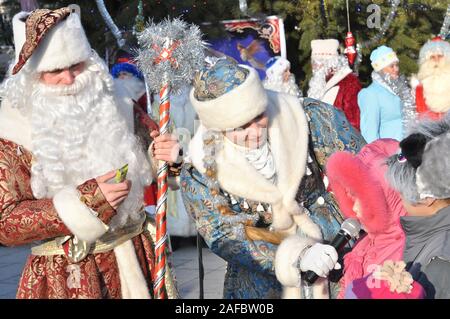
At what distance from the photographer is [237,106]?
11.6 ft

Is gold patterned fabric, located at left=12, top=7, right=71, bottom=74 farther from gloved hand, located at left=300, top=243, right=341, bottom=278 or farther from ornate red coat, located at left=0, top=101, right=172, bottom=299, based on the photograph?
gloved hand, located at left=300, top=243, right=341, bottom=278

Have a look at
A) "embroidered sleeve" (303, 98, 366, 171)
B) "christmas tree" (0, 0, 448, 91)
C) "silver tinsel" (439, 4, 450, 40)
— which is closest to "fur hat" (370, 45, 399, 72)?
"christmas tree" (0, 0, 448, 91)

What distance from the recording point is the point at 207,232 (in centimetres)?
367

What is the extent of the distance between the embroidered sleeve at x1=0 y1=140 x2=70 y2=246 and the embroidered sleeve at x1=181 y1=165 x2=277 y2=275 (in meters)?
0.58

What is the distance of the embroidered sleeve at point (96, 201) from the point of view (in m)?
3.57

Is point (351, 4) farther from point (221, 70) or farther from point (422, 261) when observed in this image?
point (422, 261)

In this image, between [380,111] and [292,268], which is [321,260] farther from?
[380,111]

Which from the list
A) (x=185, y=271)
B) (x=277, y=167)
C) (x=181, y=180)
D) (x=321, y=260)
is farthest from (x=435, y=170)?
(x=185, y=271)

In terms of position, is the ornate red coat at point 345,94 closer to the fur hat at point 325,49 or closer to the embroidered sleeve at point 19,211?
the fur hat at point 325,49

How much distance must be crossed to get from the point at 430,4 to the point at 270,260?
9.79 m

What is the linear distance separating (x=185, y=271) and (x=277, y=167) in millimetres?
4106

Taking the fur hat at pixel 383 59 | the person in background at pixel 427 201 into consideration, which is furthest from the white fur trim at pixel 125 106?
the fur hat at pixel 383 59

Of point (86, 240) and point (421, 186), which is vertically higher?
point (421, 186)

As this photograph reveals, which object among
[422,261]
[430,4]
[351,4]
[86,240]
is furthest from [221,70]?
[430,4]
